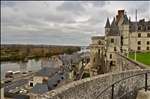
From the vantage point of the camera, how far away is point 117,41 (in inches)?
962

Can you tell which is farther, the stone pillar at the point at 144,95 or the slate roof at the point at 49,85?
the slate roof at the point at 49,85

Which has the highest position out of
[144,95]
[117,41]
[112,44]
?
[117,41]

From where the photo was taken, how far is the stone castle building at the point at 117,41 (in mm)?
24578

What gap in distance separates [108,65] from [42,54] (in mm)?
89028

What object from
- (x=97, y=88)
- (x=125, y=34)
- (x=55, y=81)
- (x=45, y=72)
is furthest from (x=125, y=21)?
(x=97, y=88)

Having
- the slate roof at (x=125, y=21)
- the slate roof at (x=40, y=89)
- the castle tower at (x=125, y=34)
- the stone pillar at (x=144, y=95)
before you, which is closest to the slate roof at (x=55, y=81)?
the slate roof at (x=40, y=89)

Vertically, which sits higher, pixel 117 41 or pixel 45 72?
pixel 117 41

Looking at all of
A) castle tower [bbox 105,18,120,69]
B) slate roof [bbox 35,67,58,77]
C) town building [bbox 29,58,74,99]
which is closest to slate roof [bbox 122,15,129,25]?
castle tower [bbox 105,18,120,69]

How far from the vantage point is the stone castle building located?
968 inches

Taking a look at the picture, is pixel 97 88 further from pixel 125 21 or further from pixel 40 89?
pixel 125 21

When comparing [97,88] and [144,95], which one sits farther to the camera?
[97,88]

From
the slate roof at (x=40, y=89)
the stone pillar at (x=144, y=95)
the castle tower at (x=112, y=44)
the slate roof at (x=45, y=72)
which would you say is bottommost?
the slate roof at (x=40, y=89)

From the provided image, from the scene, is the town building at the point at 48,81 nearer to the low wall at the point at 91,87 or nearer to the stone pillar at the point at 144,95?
the low wall at the point at 91,87

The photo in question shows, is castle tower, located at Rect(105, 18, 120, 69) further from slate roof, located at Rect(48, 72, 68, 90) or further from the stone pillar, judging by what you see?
the stone pillar
